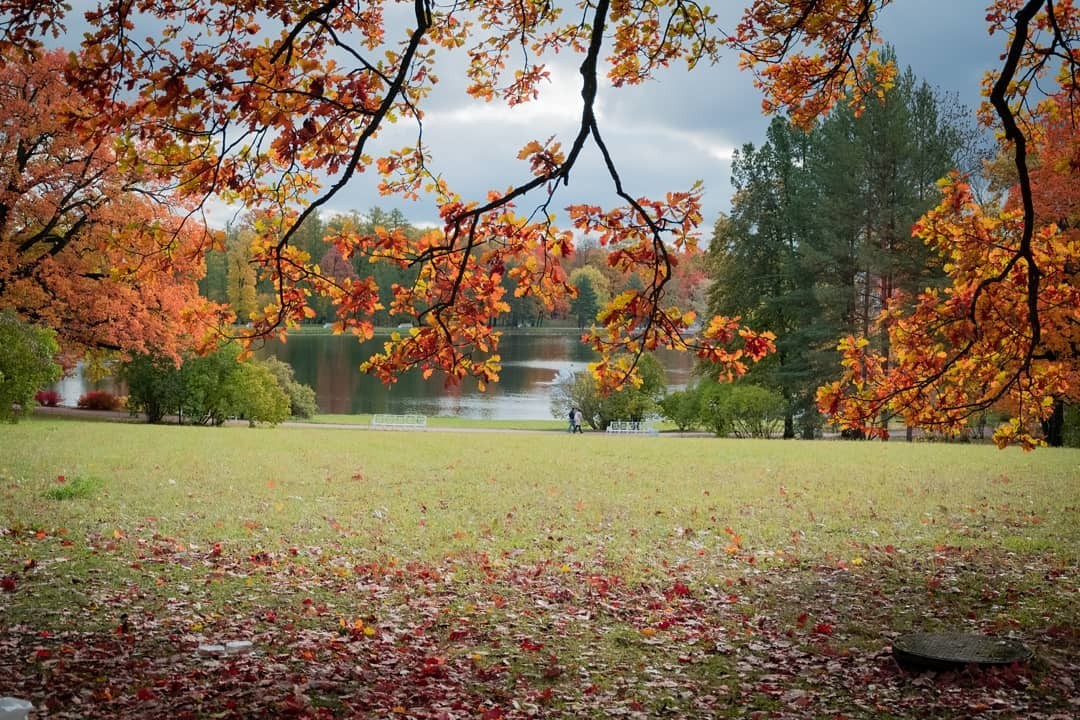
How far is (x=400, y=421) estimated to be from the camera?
28.8 meters

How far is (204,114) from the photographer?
13.7ft

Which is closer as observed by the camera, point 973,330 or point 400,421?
point 973,330

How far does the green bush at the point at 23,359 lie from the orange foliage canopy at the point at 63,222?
1.99 ft

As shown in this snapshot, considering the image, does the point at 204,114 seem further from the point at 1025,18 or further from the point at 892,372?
the point at 892,372

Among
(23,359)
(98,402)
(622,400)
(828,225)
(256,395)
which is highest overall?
(828,225)

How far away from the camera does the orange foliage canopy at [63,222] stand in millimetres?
16156

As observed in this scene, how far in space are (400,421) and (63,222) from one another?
1293 cm

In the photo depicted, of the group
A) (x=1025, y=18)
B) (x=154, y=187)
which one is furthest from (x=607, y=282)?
(x=1025, y=18)

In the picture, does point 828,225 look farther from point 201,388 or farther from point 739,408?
point 201,388

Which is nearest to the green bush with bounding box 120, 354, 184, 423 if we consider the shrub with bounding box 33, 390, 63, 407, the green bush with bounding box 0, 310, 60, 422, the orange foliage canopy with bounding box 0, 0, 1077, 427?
the shrub with bounding box 33, 390, 63, 407

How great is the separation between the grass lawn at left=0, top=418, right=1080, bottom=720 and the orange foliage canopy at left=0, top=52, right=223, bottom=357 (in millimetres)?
6022

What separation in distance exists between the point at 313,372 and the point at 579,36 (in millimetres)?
46865

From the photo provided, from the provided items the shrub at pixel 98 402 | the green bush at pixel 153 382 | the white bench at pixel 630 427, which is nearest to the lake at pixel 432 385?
the green bush at pixel 153 382

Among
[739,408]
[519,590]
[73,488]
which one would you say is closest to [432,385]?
[739,408]
